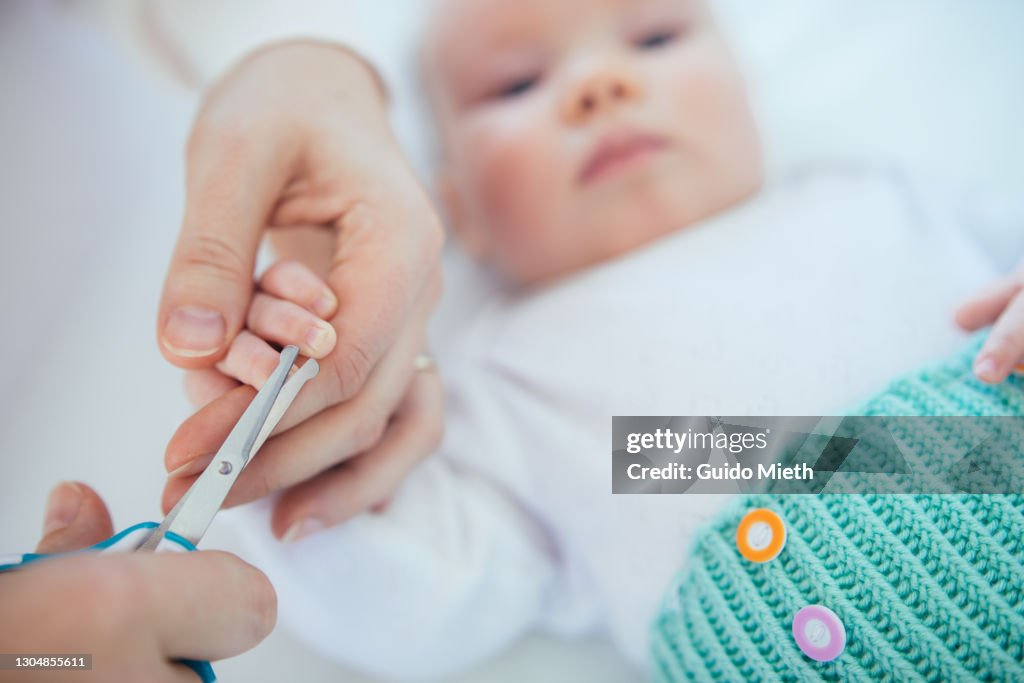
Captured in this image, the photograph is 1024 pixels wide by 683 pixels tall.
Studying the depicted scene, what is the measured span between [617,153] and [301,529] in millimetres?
561

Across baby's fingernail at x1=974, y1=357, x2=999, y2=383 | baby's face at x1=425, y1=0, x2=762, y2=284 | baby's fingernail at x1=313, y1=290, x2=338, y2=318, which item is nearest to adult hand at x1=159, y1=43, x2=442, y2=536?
baby's fingernail at x1=313, y1=290, x2=338, y2=318

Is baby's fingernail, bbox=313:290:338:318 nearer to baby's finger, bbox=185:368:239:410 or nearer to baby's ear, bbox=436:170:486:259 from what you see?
baby's finger, bbox=185:368:239:410

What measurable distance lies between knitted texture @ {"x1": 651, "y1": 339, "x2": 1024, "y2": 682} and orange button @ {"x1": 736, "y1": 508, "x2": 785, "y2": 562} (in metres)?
0.01

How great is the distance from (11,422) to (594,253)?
746 millimetres

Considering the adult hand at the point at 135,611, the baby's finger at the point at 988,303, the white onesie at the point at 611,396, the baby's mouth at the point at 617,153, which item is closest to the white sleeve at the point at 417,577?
the white onesie at the point at 611,396

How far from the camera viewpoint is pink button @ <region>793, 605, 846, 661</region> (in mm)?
517

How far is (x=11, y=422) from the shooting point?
0.84 meters

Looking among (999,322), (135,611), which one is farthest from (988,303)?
(135,611)

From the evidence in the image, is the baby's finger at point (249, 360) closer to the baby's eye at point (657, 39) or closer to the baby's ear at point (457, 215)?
the baby's ear at point (457, 215)

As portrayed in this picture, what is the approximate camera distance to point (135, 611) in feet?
1.17

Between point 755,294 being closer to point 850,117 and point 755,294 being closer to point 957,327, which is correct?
point 957,327

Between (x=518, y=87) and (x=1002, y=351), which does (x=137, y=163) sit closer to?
(x=518, y=87)

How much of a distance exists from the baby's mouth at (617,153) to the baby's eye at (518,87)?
0.13m

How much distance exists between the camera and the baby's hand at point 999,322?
57cm
